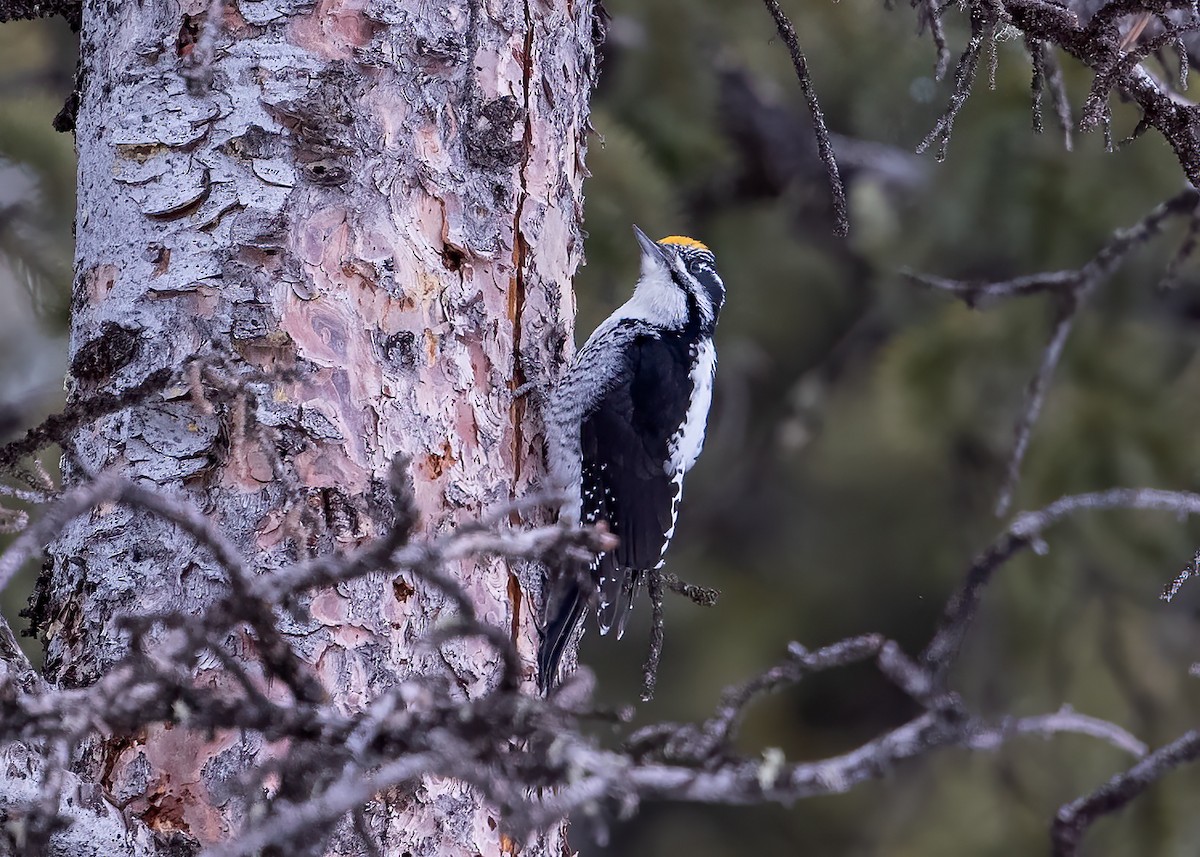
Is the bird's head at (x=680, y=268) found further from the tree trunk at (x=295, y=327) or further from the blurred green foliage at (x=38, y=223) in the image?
the blurred green foliage at (x=38, y=223)

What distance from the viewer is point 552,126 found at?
2795 mm

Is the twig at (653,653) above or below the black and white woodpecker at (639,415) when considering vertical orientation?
below

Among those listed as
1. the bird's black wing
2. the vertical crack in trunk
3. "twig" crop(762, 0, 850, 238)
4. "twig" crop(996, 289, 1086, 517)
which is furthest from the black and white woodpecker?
"twig" crop(996, 289, 1086, 517)

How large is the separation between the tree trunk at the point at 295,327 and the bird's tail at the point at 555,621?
0.22 feet

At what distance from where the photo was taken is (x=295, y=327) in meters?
2.25

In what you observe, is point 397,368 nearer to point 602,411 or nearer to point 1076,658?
point 602,411

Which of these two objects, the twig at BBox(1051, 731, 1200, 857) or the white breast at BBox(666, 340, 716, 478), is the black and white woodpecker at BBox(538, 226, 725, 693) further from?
the twig at BBox(1051, 731, 1200, 857)

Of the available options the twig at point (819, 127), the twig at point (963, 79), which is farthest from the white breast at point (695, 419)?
the twig at point (963, 79)

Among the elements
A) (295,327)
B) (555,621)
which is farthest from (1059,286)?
(295,327)

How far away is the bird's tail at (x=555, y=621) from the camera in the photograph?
2.63 meters

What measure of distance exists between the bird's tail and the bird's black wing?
0.52 m

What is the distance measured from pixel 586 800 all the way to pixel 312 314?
47.5 inches

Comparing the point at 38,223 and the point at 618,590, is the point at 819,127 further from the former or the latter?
the point at 38,223

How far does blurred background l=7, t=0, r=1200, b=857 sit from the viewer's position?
466 cm
